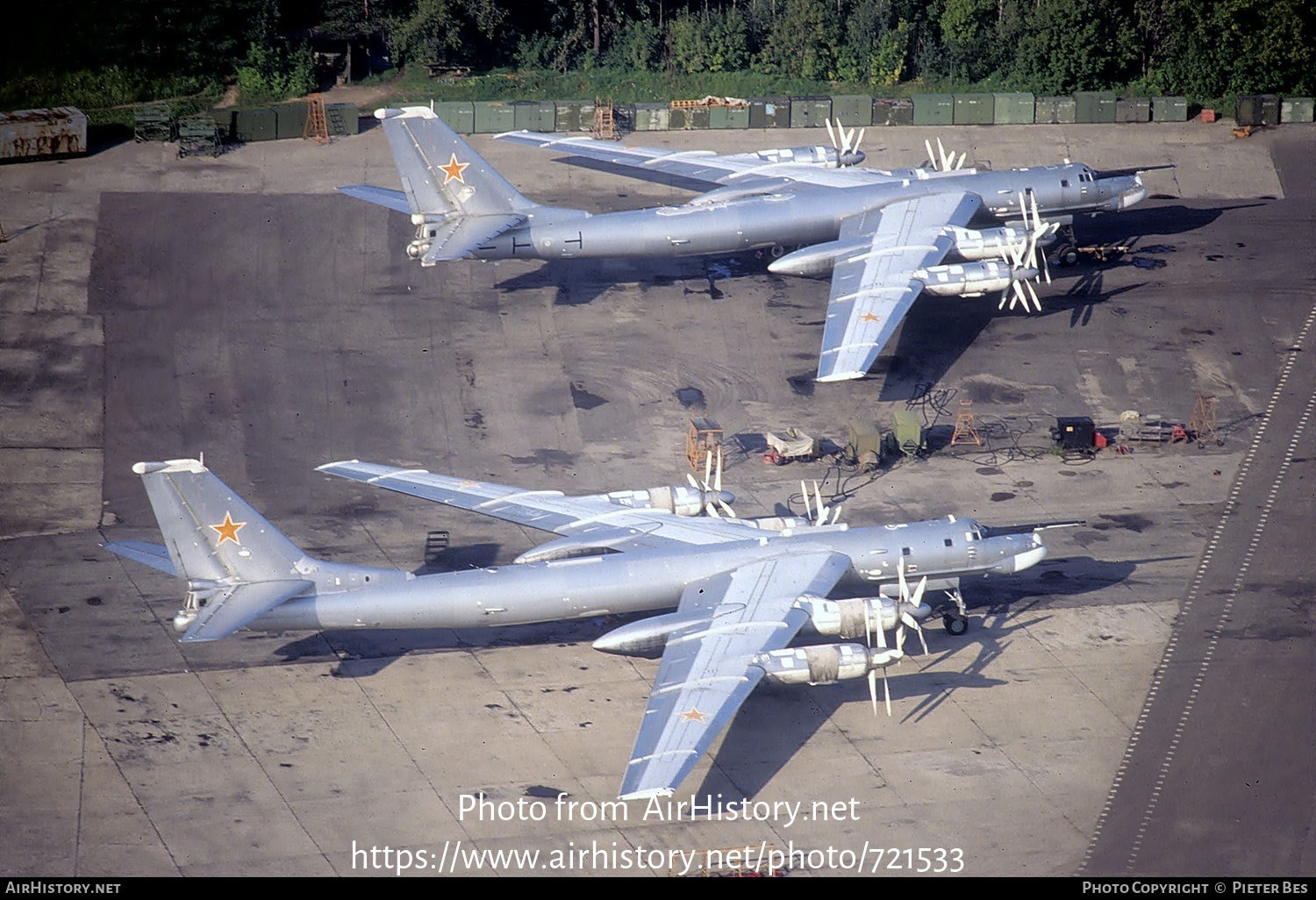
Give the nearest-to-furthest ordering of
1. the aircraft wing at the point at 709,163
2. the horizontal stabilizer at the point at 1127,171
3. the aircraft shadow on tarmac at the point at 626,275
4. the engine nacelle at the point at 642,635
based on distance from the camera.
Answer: the engine nacelle at the point at 642,635
the aircraft shadow on tarmac at the point at 626,275
the aircraft wing at the point at 709,163
the horizontal stabilizer at the point at 1127,171

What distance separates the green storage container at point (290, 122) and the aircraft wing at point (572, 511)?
1482 inches

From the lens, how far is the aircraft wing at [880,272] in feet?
213

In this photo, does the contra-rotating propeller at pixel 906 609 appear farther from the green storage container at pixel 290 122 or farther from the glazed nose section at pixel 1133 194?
the green storage container at pixel 290 122

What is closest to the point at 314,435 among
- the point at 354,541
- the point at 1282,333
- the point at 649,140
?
the point at 354,541

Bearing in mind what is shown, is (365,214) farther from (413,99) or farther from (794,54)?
(794,54)

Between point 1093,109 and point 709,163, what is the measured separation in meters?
25.7

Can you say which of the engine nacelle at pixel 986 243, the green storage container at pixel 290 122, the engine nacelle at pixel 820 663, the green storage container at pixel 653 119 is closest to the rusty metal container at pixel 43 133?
the green storage container at pixel 290 122

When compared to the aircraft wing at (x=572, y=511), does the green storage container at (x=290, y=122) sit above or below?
above

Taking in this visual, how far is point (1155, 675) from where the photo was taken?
52.2 metres

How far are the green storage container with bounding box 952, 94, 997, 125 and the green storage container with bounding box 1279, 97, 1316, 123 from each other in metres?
16.4

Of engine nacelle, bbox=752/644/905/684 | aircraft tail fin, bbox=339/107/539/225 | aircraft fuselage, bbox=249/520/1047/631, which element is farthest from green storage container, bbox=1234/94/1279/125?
engine nacelle, bbox=752/644/905/684

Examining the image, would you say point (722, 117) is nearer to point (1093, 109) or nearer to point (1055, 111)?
point (1055, 111)

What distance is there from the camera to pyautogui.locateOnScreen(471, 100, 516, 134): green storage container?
89625 mm

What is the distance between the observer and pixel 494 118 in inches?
3538
